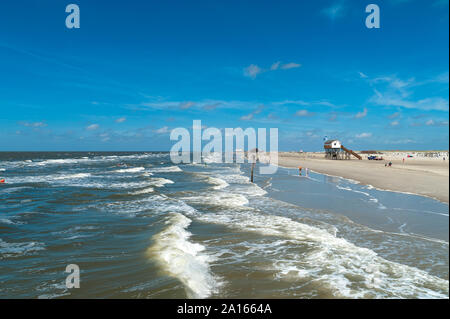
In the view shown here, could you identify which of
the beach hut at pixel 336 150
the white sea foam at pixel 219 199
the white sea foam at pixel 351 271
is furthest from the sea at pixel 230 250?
the beach hut at pixel 336 150

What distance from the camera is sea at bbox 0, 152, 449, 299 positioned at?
6.93 meters

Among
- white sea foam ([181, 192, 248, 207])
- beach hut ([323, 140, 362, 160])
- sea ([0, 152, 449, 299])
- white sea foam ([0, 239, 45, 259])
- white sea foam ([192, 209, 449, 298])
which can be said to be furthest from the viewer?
beach hut ([323, 140, 362, 160])

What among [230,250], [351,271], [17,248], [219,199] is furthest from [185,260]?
[219,199]

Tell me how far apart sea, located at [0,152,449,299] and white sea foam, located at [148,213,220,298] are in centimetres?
4

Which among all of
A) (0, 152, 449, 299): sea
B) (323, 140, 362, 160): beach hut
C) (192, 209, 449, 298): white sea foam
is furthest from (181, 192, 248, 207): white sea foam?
(323, 140, 362, 160): beach hut

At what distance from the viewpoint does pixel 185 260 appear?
8.67m

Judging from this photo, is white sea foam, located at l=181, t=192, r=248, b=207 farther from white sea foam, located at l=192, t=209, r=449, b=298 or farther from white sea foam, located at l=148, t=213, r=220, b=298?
white sea foam, located at l=192, t=209, r=449, b=298

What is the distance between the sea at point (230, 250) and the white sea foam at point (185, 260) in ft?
0.12

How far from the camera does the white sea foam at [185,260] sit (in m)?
7.08

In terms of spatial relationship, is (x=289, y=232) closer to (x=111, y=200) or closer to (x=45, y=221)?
(x=45, y=221)

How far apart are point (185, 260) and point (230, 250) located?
1.78 m

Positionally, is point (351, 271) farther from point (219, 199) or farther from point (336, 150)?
point (336, 150)

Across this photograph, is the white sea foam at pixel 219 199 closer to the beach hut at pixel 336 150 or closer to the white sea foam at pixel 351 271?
the white sea foam at pixel 351 271

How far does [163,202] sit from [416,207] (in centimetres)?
1553
